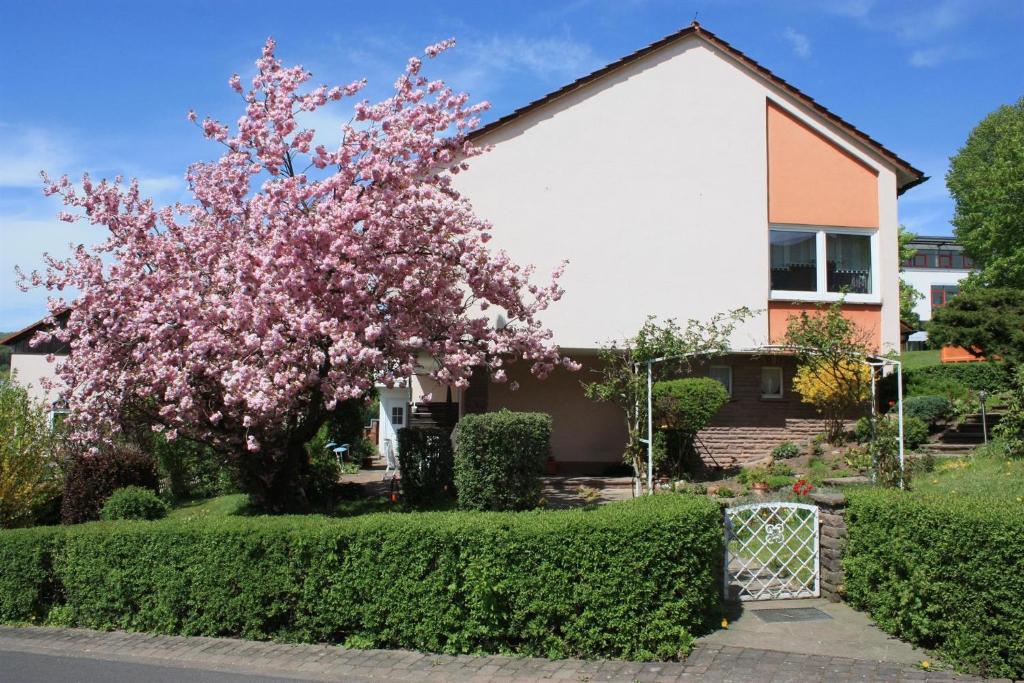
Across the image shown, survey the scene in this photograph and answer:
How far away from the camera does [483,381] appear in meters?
16.5

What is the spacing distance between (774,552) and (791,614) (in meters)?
0.73

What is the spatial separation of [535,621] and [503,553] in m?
0.65

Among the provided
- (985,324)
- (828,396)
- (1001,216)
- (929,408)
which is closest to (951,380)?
(985,324)

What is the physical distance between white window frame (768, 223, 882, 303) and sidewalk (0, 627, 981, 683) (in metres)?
11.1

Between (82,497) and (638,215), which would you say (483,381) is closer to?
(638,215)

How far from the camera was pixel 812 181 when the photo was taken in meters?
17.3

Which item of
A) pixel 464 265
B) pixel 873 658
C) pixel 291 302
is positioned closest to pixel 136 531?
pixel 291 302

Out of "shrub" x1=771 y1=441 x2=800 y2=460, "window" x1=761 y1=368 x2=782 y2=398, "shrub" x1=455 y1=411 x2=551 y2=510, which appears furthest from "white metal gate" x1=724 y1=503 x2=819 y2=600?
"window" x1=761 y1=368 x2=782 y2=398

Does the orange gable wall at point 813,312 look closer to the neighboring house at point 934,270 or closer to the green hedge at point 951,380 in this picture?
the green hedge at point 951,380

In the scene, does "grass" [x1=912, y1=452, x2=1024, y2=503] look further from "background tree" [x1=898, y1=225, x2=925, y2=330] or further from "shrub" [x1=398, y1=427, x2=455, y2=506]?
"background tree" [x1=898, y1=225, x2=925, y2=330]

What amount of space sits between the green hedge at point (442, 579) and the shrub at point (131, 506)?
12.6 feet

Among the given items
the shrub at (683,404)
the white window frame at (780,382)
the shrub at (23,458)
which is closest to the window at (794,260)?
the white window frame at (780,382)

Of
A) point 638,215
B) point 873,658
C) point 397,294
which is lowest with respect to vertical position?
point 873,658

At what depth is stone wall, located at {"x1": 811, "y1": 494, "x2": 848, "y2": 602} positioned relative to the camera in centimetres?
843
